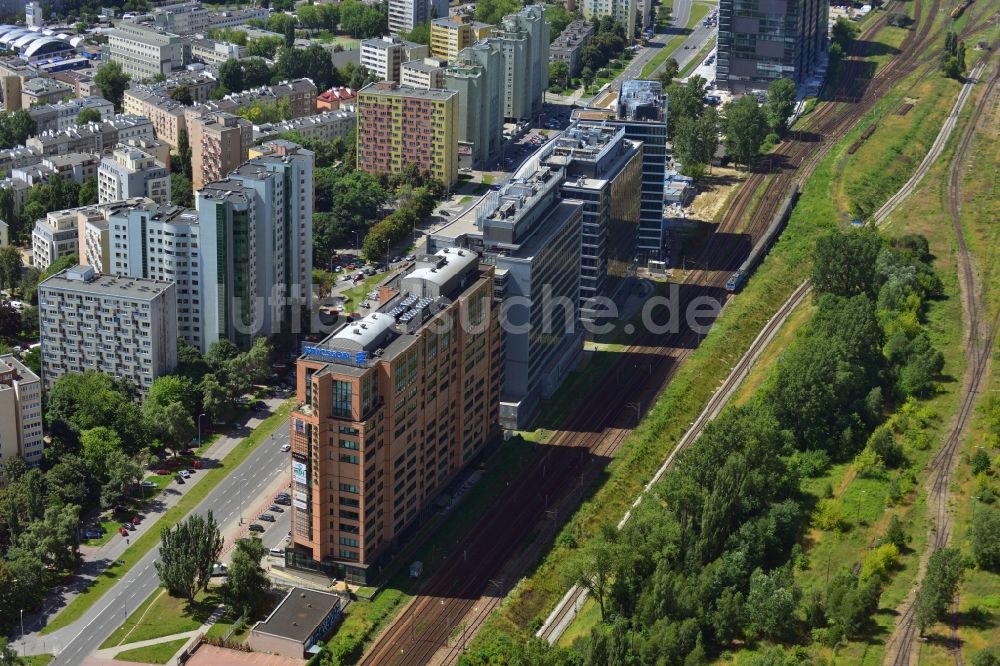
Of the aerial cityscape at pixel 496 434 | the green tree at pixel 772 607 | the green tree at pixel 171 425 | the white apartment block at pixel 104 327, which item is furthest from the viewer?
the white apartment block at pixel 104 327

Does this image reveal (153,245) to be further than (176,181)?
No

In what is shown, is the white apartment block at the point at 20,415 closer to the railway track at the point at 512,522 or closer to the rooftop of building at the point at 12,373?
the rooftop of building at the point at 12,373

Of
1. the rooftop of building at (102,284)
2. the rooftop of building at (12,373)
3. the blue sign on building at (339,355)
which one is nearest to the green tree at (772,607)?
the blue sign on building at (339,355)

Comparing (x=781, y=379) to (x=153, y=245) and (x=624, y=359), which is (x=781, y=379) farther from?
(x=153, y=245)

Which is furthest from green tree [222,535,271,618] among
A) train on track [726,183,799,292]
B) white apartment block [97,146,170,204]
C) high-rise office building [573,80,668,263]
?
train on track [726,183,799,292]

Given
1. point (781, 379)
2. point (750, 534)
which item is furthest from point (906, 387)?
point (750, 534)

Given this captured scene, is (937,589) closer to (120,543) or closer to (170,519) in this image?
(170,519)

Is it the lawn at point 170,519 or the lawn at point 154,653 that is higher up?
the lawn at point 170,519
